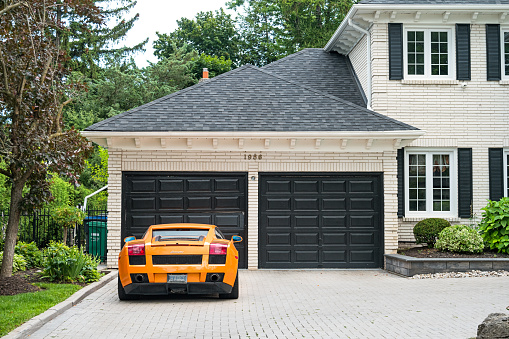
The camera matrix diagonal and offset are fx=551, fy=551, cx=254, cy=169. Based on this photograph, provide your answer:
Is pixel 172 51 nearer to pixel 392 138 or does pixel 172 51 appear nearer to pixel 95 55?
pixel 95 55

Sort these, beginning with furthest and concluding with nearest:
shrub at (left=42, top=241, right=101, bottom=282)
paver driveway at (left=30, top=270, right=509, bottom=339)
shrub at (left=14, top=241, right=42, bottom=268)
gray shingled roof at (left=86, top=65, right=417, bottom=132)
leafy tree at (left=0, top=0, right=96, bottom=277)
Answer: gray shingled roof at (left=86, top=65, right=417, bottom=132) < shrub at (left=14, top=241, right=42, bottom=268) < shrub at (left=42, top=241, right=101, bottom=282) < leafy tree at (left=0, top=0, right=96, bottom=277) < paver driveway at (left=30, top=270, right=509, bottom=339)

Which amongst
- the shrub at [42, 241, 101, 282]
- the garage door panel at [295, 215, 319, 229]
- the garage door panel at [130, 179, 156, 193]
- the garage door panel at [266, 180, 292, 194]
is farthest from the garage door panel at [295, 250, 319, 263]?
the shrub at [42, 241, 101, 282]

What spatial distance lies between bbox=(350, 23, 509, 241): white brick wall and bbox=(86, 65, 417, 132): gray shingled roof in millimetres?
1621

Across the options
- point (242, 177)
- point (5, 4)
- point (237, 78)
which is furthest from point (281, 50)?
point (5, 4)

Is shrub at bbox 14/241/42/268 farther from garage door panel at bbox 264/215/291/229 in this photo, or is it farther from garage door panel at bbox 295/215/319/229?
garage door panel at bbox 295/215/319/229

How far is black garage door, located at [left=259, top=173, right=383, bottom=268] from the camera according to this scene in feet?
46.4

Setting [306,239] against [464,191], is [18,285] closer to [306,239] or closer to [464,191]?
[306,239]

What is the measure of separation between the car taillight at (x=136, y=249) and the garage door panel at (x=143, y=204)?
4810 millimetres

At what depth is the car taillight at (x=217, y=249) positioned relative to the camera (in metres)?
9.17

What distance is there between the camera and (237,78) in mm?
16281

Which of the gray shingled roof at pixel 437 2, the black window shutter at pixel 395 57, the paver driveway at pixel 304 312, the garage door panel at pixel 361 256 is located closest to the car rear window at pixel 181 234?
the paver driveway at pixel 304 312

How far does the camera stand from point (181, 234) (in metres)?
9.76

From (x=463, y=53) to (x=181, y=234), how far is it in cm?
1042

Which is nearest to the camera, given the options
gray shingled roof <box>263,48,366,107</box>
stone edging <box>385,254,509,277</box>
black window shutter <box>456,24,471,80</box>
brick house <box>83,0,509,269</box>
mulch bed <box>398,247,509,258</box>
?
stone edging <box>385,254,509,277</box>
